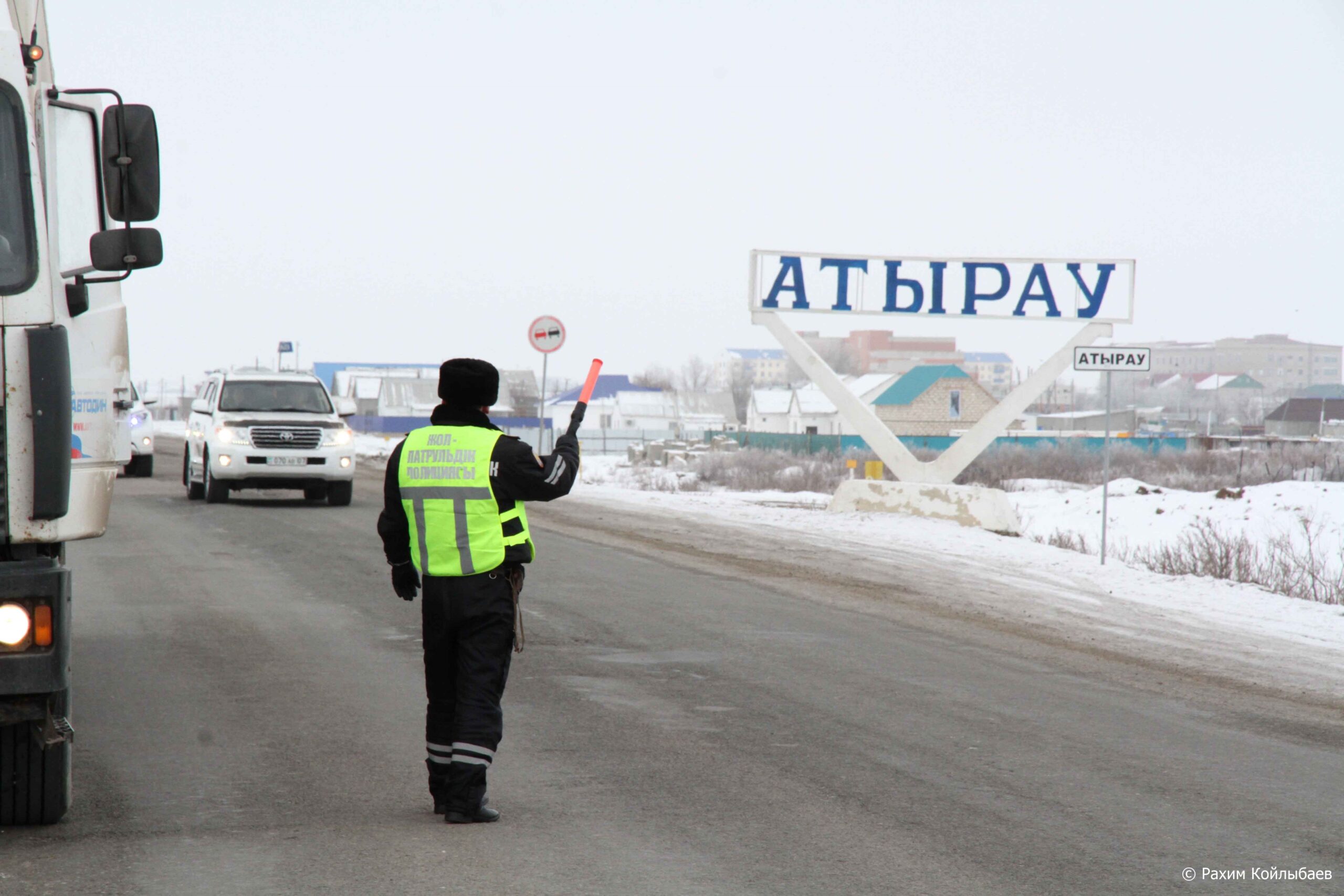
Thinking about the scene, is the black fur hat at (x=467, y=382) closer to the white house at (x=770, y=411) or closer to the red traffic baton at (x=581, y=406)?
the red traffic baton at (x=581, y=406)

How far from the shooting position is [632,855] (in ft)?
16.6

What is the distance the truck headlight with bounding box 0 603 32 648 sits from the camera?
184 inches

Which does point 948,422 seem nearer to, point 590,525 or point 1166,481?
point 1166,481

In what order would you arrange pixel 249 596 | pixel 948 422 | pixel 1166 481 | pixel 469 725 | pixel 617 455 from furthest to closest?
pixel 948 422 → pixel 617 455 → pixel 1166 481 → pixel 249 596 → pixel 469 725

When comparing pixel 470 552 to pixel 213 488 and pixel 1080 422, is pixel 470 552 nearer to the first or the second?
pixel 213 488

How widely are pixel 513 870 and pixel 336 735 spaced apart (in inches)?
90.3

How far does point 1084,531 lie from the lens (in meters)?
21.9

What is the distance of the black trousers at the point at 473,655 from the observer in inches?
213

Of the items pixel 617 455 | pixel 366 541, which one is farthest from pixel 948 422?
pixel 366 541

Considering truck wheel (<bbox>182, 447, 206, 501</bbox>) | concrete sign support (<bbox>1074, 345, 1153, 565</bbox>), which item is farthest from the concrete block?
truck wheel (<bbox>182, 447, 206, 501</bbox>)

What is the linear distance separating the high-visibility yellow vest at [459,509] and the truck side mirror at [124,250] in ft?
3.83

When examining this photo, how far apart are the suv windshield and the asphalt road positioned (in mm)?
9596

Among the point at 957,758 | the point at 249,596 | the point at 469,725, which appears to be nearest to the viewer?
the point at 469,725

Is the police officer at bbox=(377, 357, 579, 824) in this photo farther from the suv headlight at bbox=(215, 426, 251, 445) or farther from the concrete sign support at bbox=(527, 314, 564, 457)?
the concrete sign support at bbox=(527, 314, 564, 457)
